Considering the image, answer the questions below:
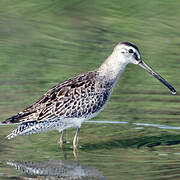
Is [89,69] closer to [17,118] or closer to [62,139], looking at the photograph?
[62,139]

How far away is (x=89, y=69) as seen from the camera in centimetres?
1670

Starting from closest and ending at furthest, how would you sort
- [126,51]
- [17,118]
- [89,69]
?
[17,118]
[126,51]
[89,69]

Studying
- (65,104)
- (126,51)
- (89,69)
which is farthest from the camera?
(89,69)

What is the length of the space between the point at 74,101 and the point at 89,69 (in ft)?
13.6

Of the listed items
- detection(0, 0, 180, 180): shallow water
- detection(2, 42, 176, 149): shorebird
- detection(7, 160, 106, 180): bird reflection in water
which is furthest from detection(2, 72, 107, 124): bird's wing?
detection(7, 160, 106, 180): bird reflection in water

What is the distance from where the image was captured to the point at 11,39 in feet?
62.5

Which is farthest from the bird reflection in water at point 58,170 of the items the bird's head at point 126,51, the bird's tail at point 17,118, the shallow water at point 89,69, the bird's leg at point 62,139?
the bird's head at point 126,51

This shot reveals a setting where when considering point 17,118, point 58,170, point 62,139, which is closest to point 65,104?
point 62,139

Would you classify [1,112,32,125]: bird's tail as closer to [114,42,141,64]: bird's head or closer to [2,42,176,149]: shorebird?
[2,42,176,149]: shorebird

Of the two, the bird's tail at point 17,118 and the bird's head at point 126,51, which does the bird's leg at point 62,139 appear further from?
the bird's head at point 126,51

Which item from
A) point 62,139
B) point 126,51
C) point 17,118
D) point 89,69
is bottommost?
point 62,139

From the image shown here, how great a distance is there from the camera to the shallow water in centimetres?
1146

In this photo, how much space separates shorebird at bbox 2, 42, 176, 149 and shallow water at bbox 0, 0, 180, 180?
1.24ft

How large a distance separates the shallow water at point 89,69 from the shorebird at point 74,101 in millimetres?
377
